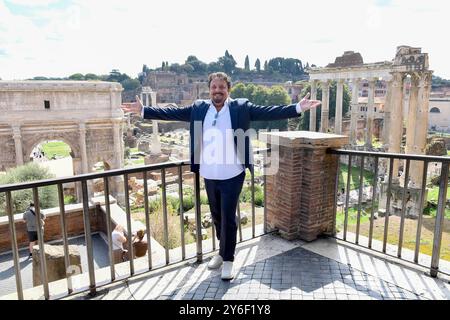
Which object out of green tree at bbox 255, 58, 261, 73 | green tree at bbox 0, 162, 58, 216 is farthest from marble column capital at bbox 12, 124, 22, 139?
green tree at bbox 255, 58, 261, 73

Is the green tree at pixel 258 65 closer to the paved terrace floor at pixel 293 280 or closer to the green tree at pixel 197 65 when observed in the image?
the green tree at pixel 197 65

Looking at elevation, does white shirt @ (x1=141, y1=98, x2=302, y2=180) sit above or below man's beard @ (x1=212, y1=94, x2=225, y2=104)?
below

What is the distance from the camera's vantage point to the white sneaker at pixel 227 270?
3.59m

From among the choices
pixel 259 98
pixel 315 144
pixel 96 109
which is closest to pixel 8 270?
pixel 315 144

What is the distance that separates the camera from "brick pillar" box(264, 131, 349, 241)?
14.9 ft

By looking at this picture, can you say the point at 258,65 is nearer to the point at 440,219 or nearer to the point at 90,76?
the point at 90,76

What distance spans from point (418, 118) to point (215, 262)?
859 inches

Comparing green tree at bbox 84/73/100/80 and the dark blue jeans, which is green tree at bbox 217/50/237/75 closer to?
green tree at bbox 84/73/100/80

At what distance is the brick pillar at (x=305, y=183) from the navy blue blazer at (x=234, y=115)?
113 cm

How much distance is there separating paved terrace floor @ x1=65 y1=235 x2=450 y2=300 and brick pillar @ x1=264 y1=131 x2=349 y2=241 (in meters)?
0.46

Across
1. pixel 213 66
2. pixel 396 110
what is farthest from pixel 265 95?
pixel 213 66

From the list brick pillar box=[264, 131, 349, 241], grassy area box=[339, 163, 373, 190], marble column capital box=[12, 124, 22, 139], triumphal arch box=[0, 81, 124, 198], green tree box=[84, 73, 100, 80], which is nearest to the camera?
brick pillar box=[264, 131, 349, 241]

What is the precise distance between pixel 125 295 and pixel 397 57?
75.3 ft

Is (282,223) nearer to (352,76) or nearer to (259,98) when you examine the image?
(352,76)
